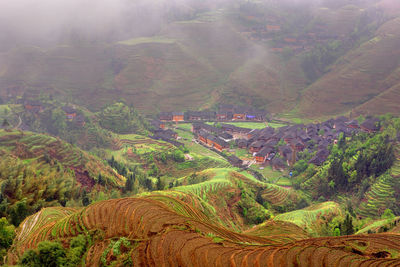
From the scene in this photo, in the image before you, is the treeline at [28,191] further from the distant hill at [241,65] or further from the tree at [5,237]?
the distant hill at [241,65]

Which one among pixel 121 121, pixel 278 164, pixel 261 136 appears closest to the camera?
pixel 278 164

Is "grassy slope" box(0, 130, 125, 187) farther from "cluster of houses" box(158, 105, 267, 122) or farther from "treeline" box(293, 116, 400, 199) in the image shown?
"cluster of houses" box(158, 105, 267, 122)

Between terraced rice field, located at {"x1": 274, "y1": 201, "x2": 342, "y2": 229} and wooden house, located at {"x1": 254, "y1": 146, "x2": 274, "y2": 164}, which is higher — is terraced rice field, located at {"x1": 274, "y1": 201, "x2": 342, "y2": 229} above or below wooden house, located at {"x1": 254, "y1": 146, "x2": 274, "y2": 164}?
above

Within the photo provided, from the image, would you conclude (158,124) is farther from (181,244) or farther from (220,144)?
(181,244)

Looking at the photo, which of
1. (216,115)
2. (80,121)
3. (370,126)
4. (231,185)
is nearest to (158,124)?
(216,115)

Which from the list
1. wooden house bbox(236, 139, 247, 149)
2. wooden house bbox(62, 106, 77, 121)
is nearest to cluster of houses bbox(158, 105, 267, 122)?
wooden house bbox(236, 139, 247, 149)
